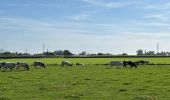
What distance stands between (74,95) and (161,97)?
4.61 m

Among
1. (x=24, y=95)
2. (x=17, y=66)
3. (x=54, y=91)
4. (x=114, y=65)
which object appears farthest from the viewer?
(x=114, y=65)

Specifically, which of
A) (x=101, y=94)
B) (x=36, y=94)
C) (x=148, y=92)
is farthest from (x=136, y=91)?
(x=36, y=94)

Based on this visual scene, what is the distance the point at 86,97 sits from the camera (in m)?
21.1

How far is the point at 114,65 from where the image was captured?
72.6m

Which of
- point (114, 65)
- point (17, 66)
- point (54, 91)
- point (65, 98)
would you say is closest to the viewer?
point (65, 98)

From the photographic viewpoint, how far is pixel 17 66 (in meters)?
61.6

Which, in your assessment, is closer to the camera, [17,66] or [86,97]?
[86,97]

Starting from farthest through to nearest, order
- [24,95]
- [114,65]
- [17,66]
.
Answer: [114,65] → [17,66] → [24,95]

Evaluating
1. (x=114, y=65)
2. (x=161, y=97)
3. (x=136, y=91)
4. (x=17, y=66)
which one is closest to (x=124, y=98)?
(x=161, y=97)

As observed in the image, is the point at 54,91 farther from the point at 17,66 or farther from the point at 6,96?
the point at 17,66

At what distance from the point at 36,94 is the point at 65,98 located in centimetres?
249

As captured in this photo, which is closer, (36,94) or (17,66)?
(36,94)

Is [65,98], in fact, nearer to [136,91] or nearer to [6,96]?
[6,96]

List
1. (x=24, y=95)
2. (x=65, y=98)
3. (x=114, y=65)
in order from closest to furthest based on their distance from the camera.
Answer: (x=65, y=98), (x=24, y=95), (x=114, y=65)
